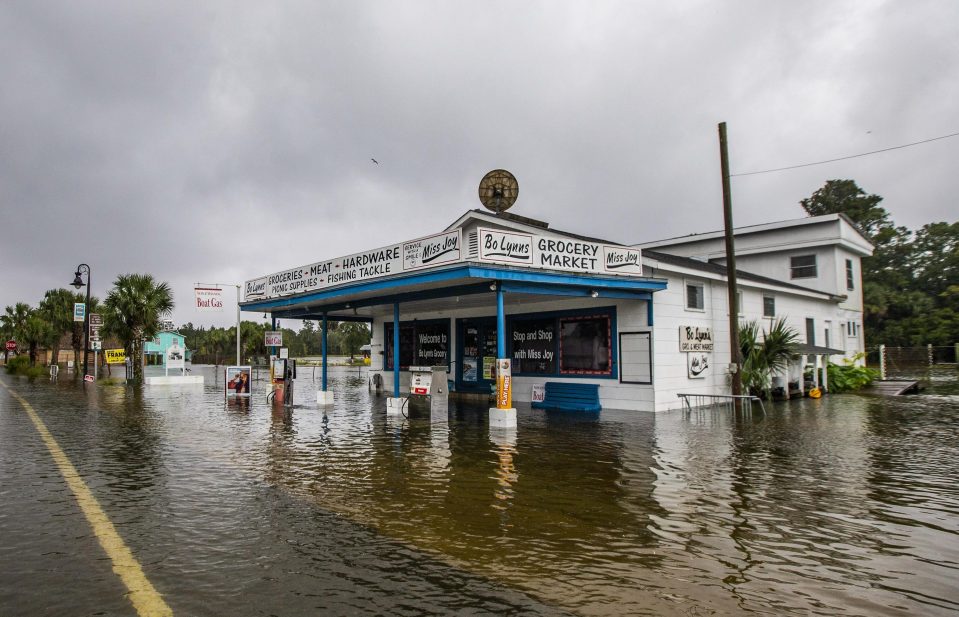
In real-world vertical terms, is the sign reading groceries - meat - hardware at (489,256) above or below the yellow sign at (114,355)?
above

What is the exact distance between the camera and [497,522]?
615 cm

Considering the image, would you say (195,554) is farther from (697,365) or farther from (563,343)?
(697,365)

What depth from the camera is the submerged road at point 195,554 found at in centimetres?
420

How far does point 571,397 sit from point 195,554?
13737 millimetres

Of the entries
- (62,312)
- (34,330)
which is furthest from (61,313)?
(34,330)

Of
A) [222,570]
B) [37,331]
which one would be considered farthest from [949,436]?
[37,331]

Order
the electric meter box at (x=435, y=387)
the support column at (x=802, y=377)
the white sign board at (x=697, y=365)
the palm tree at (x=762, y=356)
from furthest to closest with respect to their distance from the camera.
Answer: the support column at (x=802, y=377) < the palm tree at (x=762, y=356) < the white sign board at (x=697, y=365) < the electric meter box at (x=435, y=387)

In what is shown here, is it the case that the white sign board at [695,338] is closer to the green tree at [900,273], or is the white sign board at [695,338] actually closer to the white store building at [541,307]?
the white store building at [541,307]

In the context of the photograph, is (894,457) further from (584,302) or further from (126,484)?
(126,484)

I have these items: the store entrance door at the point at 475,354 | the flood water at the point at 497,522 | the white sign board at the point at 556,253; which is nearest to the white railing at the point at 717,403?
the flood water at the point at 497,522

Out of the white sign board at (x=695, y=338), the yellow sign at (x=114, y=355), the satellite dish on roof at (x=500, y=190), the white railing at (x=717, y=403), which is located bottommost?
the white railing at (x=717, y=403)

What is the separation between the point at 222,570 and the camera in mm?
4852

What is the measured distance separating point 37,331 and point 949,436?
212ft

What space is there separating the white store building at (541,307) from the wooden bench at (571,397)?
0.39m
